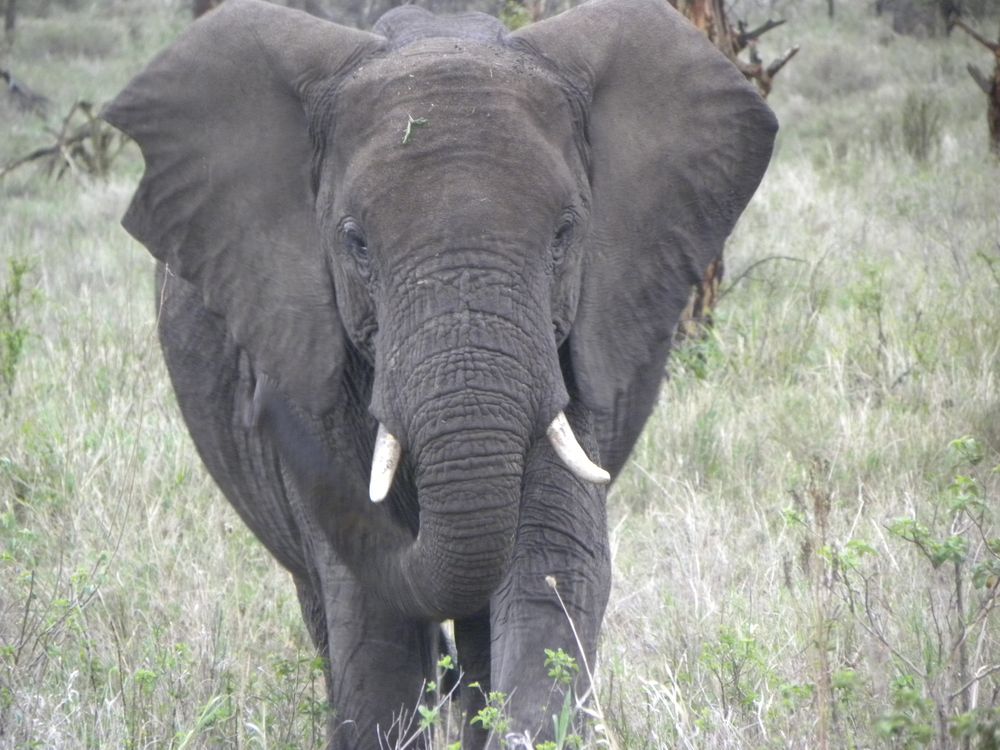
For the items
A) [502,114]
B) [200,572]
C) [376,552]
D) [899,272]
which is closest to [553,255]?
[502,114]

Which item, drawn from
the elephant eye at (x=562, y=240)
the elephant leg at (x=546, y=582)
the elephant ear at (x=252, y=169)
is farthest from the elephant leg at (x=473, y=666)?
the elephant eye at (x=562, y=240)

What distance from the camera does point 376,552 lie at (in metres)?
3.54

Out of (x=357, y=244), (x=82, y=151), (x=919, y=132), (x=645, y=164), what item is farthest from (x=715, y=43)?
(x=82, y=151)

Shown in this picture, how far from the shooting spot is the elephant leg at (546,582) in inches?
133

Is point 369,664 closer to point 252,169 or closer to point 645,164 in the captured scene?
point 252,169

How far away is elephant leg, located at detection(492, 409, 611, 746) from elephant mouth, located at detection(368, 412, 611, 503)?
0.24m

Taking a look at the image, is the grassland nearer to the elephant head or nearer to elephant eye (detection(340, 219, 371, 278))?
the elephant head

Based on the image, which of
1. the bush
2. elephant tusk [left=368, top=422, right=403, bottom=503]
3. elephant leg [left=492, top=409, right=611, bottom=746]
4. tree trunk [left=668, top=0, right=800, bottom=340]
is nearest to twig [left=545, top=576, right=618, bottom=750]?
elephant leg [left=492, top=409, right=611, bottom=746]

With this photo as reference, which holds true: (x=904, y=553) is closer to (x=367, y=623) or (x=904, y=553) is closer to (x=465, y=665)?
(x=465, y=665)

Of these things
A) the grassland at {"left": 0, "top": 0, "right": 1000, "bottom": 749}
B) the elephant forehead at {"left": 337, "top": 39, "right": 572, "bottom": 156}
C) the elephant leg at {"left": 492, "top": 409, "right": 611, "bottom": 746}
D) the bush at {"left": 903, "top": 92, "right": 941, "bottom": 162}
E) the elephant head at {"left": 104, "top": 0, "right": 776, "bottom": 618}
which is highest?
the elephant forehead at {"left": 337, "top": 39, "right": 572, "bottom": 156}

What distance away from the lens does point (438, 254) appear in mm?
3041

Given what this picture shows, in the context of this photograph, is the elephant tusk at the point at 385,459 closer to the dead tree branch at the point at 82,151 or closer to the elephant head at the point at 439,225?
the elephant head at the point at 439,225

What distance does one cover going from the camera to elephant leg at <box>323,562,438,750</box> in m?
3.63

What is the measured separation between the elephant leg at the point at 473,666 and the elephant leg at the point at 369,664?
0.90ft
